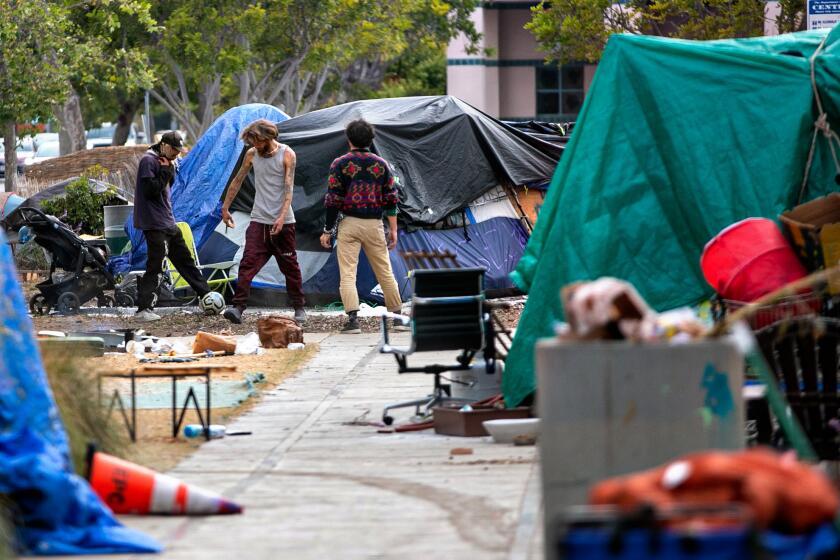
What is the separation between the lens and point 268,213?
14.5 meters

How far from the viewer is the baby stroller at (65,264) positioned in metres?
15.8

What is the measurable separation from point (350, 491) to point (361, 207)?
6.44 m

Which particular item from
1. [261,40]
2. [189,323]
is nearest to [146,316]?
[189,323]

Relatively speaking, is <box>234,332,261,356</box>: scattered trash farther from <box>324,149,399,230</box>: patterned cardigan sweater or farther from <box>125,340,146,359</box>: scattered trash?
<box>324,149,399,230</box>: patterned cardigan sweater

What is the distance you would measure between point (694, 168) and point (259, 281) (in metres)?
8.38

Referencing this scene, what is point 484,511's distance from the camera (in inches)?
268

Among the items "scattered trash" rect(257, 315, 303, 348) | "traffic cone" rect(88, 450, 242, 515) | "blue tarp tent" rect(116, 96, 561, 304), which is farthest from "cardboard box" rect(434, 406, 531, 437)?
"blue tarp tent" rect(116, 96, 561, 304)

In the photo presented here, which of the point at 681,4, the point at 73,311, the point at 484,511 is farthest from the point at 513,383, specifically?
the point at 681,4

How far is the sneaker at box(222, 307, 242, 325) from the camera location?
48.0 feet

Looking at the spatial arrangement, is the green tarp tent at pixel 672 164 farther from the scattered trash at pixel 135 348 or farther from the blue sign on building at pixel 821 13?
the scattered trash at pixel 135 348

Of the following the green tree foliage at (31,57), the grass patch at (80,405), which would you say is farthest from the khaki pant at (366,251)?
the green tree foliage at (31,57)

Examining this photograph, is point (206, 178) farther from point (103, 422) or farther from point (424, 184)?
point (103, 422)

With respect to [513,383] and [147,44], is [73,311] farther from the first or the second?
[147,44]

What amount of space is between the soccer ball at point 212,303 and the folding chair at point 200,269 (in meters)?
0.46
